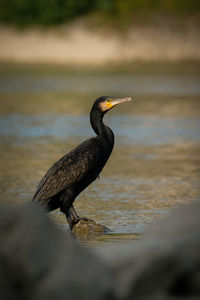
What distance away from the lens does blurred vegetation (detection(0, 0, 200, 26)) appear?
46.2 metres

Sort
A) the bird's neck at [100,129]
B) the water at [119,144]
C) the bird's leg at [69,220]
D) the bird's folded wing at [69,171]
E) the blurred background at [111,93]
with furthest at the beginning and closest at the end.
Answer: the blurred background at [111,93], the water at [119,144], the bird's neck at [100,129], the bird's leg at [69,220], the bird's folded wing at [69,171]

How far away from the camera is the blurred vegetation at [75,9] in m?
46.2

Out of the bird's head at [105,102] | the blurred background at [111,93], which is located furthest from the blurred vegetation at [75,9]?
the bird's head at [105,102]

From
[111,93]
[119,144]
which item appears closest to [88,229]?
[119,144]

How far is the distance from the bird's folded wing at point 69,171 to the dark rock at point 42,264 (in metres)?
3.26

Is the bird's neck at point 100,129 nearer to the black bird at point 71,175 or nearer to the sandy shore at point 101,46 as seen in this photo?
the black bird at point 71,175

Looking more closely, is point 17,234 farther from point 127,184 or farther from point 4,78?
point 4,78

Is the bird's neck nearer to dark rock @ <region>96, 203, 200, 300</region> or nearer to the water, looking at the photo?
the water

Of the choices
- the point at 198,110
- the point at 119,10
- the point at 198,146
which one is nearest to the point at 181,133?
the point at 198,146

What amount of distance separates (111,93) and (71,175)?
1914cm

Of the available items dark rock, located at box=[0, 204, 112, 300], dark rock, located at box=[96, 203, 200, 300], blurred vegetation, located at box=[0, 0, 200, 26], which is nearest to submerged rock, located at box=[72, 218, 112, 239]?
dark rock, located at box=[96, 203, 200, 300]

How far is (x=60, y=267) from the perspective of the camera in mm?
4430

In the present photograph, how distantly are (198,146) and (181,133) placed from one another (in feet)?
6.54

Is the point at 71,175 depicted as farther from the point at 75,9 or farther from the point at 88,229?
the point at 75,9
